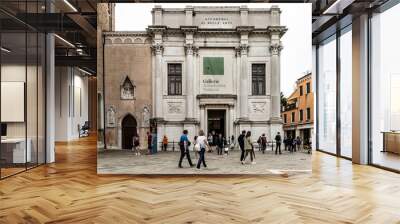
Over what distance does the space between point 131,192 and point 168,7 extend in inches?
162

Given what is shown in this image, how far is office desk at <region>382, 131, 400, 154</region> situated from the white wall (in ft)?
56.7

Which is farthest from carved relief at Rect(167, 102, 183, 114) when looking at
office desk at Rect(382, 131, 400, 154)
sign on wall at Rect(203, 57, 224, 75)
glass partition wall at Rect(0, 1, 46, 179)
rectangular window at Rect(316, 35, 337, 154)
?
rectangular window at Rect(316, 35, 337, 154)

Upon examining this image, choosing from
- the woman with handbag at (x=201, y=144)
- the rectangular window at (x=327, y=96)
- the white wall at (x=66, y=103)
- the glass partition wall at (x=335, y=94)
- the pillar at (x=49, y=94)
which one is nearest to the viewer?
the woman with handbag at (x=201, y=144)

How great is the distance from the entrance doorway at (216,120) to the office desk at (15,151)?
191 inches

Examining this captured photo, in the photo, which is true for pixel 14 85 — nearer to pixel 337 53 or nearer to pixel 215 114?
pixel 215 114

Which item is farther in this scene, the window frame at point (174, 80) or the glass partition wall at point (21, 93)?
the glass partition wall at point (21, 93)

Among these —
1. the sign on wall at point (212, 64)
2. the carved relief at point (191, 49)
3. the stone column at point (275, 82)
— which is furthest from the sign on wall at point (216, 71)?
the stone column at point (275, 82)

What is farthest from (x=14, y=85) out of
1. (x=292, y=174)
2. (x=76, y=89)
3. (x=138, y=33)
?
(x=76, y=89)

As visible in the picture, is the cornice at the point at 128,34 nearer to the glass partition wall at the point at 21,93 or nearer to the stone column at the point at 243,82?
the stone column at the point at 243,82

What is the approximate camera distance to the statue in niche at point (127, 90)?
7.75m

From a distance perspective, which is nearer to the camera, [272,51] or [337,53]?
[272,51]

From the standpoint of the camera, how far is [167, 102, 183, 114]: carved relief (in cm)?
777

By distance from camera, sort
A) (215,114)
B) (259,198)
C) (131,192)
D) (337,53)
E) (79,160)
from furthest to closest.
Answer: (337,53) < (79,160) < (215,114) < (131,192) < (259,198)

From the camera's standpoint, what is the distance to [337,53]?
40.0 feet
